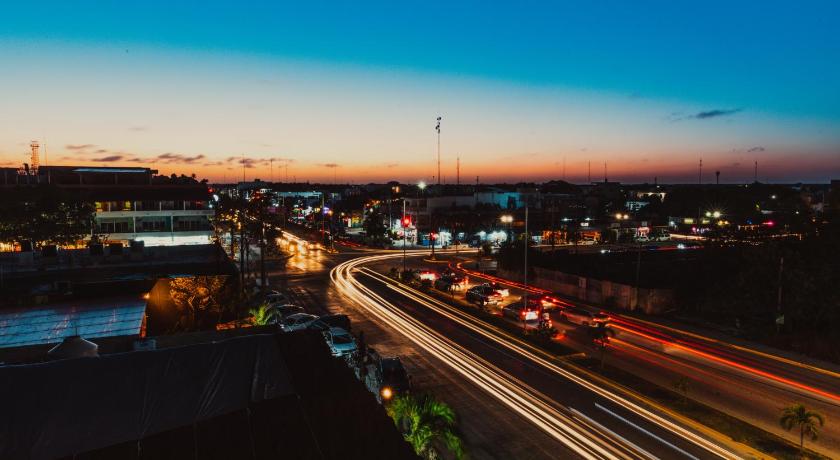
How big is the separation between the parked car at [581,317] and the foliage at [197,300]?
66.2ft

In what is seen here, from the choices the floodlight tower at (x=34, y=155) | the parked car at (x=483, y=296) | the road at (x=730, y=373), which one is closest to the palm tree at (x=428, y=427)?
the road at (x=730, y=373)

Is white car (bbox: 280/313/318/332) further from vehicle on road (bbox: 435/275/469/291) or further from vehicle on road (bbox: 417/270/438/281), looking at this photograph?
vehicle on road (bbox: 417/270/438/281)

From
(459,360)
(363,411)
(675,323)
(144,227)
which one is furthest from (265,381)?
(144,227)

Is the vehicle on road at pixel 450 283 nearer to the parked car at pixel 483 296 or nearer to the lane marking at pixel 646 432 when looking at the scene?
the parked car at pixel 483 296

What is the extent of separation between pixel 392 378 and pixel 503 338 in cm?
874

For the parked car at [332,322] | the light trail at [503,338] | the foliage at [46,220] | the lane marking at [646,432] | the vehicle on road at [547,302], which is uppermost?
the foliage at [46,220]

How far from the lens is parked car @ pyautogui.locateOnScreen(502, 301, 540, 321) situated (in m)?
26.7

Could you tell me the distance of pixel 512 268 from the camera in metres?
43.4

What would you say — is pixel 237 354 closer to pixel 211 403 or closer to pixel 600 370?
pixel 211 403

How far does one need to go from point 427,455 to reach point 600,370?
10976 mm

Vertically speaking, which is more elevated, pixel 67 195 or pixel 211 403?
pixel 67 195

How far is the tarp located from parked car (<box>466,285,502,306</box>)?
76.9ft

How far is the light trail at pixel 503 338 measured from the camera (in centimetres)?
1459

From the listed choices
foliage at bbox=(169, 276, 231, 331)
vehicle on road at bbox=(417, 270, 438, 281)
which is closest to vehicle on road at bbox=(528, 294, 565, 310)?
vehicle on road at bbox=(417, 270, 438, 281)
